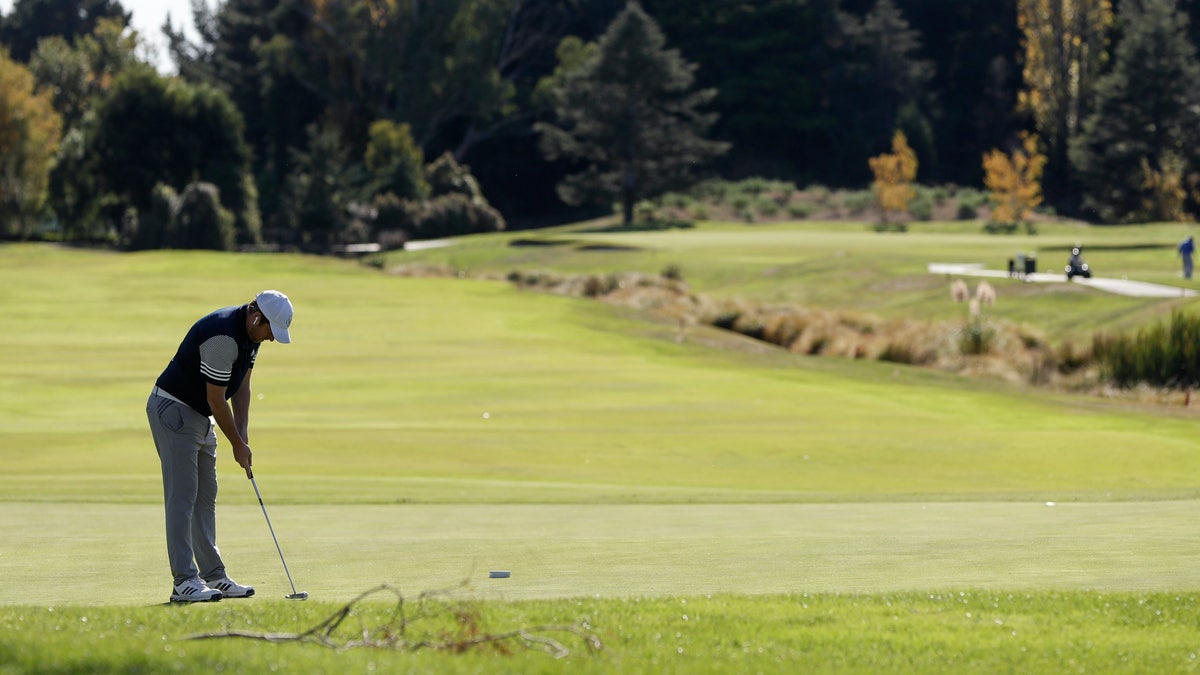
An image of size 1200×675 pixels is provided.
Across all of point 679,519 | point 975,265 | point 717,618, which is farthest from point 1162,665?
point 975,265

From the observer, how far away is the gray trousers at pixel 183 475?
34.4ft

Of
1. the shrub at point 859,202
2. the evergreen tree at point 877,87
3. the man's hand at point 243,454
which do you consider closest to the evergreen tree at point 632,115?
the shrub at point 859,202

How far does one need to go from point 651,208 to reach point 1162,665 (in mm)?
88571

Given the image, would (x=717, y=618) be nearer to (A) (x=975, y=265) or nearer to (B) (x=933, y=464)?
(B) (x=933, y=464)

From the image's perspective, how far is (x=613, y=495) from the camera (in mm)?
19188

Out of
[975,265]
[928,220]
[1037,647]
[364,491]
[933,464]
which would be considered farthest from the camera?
[928,220]

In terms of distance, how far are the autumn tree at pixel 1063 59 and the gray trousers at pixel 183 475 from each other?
8831 cm

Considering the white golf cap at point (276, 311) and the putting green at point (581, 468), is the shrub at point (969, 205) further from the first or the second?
the white golf cap at point (276, 311)

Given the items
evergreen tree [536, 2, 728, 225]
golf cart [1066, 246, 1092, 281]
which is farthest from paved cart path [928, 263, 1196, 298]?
evergreen tree [536, 2, 728, 225]

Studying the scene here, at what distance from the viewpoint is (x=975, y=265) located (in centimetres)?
Answer: 5978

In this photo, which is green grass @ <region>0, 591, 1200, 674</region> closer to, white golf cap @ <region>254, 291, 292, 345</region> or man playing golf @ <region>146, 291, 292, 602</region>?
man playing golf @ <region>146, 291, 292, 602</region>

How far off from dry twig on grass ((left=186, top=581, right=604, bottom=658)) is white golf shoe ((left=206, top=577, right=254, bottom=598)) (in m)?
1.72

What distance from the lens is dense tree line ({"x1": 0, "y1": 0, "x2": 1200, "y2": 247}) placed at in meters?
87.4

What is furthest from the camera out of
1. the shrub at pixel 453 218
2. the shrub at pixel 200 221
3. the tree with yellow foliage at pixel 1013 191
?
the shrub at pixel 453 218
